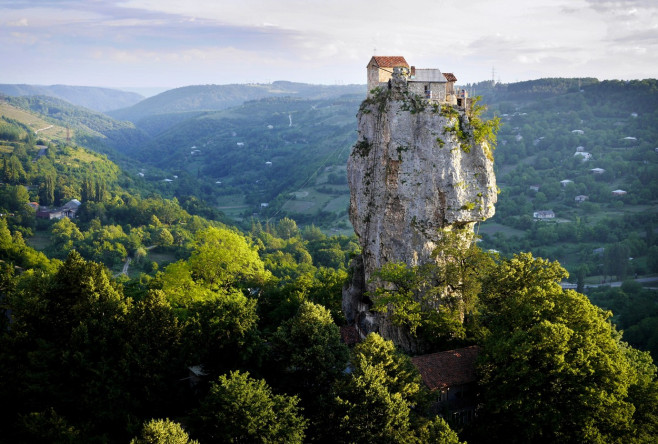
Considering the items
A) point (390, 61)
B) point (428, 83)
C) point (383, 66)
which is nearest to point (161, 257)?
point (383, 66)

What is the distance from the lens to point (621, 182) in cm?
15025

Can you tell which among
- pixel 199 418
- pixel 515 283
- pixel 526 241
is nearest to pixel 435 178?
pixel 515 283

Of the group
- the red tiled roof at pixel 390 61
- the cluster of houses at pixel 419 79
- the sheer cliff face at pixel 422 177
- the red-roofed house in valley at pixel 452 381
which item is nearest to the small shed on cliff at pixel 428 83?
the cluster of houses at pixel 419 79

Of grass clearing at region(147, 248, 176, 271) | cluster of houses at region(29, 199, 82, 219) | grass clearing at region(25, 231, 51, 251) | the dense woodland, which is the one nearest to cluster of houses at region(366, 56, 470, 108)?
the dense woodland

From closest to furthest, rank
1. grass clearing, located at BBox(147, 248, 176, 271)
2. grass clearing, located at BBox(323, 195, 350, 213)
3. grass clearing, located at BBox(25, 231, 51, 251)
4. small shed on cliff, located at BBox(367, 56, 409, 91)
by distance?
small shed on cliff, located at BBox(367, 56, 409, 91), grass clearing, located at BBox(25, 231, 51, 251), grass clearing, located at BBox(147, 248, 176, 271), grass clearing, located at BBox(323, 195, 350, 213)

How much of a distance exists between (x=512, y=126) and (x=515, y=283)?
176 m

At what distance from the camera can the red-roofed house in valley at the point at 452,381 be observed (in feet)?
102

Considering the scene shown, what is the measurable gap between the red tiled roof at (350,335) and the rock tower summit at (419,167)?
100 inches

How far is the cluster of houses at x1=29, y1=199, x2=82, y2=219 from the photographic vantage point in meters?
120

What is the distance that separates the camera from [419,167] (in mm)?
36125

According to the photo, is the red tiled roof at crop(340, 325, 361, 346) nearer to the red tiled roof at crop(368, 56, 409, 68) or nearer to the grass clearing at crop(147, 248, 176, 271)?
the red tiled roof at crop(368, 56, 409, 68)

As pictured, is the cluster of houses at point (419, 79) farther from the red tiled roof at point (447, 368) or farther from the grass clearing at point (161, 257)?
the grass clearing at point (161, 257)

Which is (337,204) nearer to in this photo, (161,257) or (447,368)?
(161,257)

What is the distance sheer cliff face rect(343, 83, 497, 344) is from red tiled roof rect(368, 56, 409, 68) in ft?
8.56
